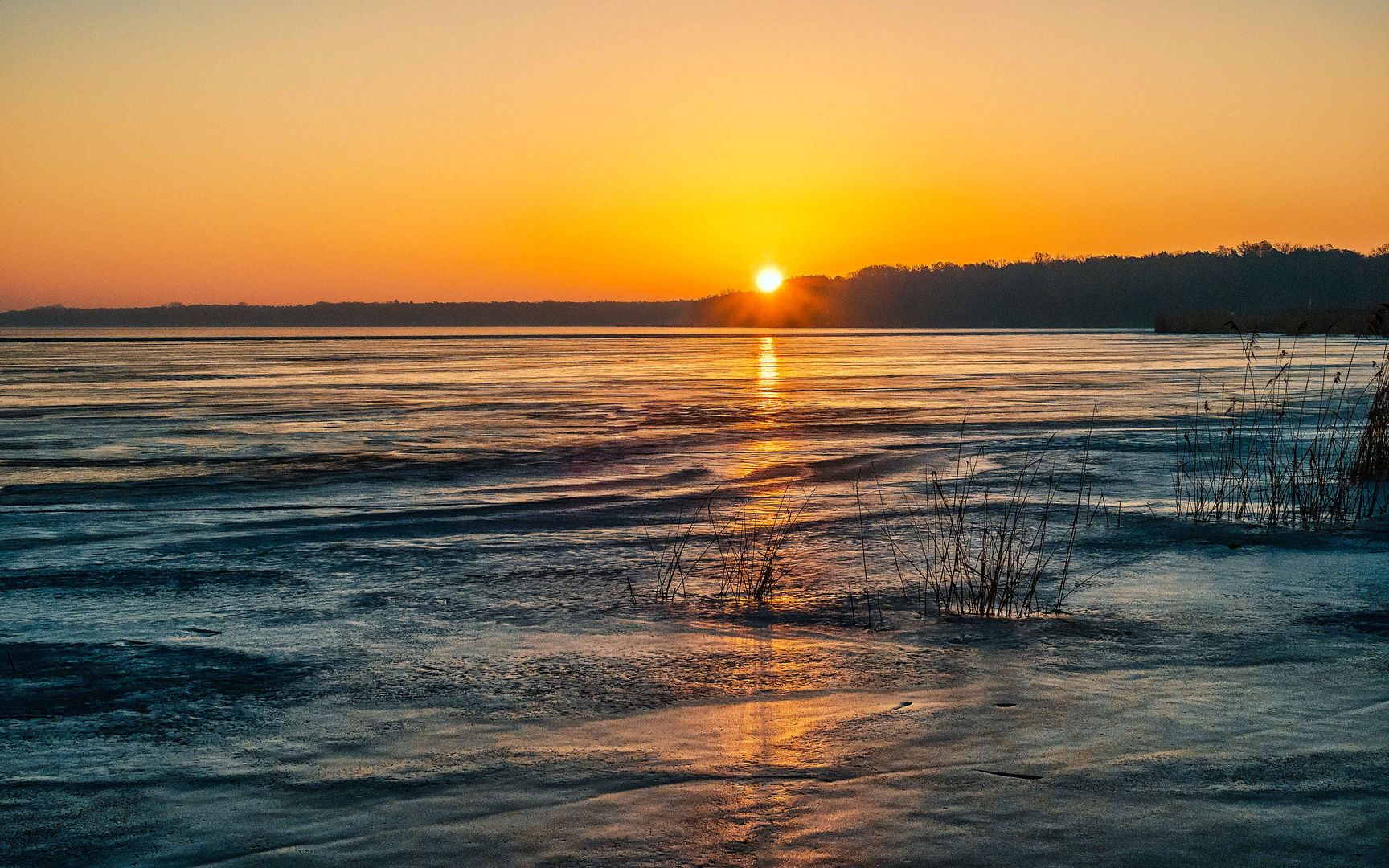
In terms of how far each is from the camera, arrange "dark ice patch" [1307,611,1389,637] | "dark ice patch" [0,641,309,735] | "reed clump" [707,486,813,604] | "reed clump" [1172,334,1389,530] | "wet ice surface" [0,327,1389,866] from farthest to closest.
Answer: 1. "reed clump" [1172,334,1389,530]
2. "reed clump" [707,486,813,604]
3. "dark ice patch" [1307,611,1389,637]
4. "dark ice patch" [0,641,309,735]
5. "wet ice surface" [0,327,1389,866]

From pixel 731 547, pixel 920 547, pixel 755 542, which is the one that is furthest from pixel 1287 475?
pixel 731 547

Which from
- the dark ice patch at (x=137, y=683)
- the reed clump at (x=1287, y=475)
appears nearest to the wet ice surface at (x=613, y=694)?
the dark ice patch at (x=137, y=683)

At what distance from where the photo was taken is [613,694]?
5.31 metres

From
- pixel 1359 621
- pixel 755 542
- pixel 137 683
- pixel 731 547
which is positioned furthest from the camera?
pixel 755 542

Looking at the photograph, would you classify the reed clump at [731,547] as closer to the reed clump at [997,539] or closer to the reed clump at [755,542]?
the reed clump at [755,542]

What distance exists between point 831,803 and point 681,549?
4.79 metres

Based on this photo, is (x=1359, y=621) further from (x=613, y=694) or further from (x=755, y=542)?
(x=613, y=694)

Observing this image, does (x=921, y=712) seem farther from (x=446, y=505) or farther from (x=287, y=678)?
(x=446, y=505)

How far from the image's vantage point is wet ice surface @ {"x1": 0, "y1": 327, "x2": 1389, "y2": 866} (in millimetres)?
3746

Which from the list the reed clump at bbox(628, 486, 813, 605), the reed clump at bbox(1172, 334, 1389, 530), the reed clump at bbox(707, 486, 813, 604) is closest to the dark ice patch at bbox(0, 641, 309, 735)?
the reed clump at bbox(628, 486, 813, 605)

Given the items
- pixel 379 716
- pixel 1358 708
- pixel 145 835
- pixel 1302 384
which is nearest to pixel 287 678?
pixel 379 716

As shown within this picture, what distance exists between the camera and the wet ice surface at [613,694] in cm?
375

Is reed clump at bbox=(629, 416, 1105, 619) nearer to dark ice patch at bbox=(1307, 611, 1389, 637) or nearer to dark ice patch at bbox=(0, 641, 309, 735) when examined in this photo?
dark ice patch at bbox=(1307, 611, 1389, 637)

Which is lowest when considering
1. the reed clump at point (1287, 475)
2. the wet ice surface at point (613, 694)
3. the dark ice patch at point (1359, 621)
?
the dark ice patch at point (1359, 621)
